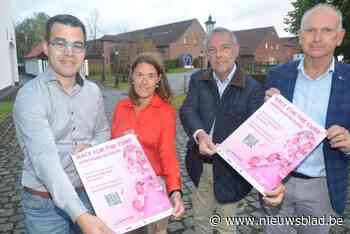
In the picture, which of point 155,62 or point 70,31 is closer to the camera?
point 70,31

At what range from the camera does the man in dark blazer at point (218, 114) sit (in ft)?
9.46

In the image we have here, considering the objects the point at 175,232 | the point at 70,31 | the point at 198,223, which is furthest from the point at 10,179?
the point at 70,31

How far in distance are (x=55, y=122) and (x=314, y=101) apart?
2.03 meters

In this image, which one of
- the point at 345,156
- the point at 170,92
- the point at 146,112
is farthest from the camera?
the point at 170,92

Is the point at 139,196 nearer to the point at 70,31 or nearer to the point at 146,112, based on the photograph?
the point at 146,112

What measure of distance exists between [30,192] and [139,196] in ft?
2.47

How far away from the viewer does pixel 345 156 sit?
256 centimetres

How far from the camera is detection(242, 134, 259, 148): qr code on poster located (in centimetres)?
240

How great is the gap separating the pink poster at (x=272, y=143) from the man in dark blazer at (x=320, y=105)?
18 centimetres

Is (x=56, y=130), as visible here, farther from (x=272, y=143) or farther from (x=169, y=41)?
(x=169, y=41)

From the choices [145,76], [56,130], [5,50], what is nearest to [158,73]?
[145,76]

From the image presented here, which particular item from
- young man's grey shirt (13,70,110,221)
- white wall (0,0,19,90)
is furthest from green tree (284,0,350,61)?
white wall (0,0,19,90)

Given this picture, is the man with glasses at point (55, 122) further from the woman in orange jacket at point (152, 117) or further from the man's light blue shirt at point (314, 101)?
the man's light blue shirt at point (314, 101)

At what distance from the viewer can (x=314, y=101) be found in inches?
102
